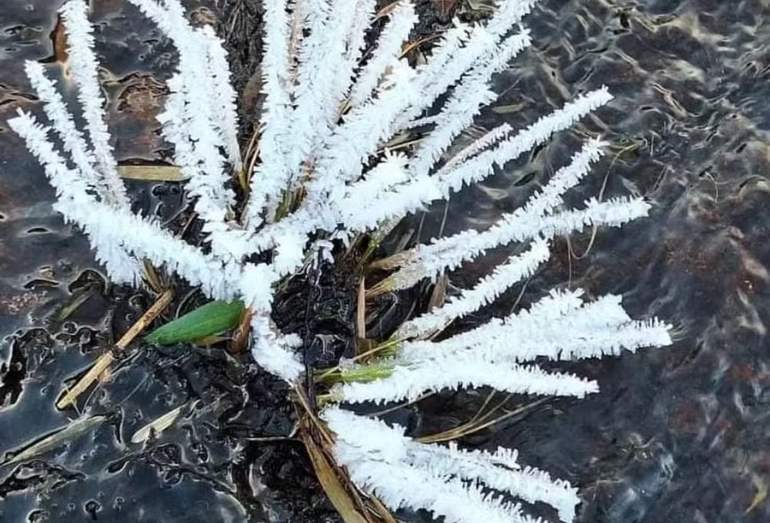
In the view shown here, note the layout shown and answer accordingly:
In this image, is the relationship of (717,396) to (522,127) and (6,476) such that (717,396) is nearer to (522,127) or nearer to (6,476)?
(522,127)

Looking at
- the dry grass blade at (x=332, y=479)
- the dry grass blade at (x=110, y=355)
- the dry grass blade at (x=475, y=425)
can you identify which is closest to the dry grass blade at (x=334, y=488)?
the dry grass blade at (x=332, y=479)

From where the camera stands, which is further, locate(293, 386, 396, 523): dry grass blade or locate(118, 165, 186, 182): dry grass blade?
locate(118, 165, 186, 182): dry grass blade

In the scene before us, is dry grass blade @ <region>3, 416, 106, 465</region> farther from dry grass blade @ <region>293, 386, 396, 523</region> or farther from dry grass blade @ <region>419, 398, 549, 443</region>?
dry grass blade @ <region>419, 398, 549, 443</region>

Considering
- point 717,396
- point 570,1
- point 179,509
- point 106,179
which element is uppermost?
point 570,1

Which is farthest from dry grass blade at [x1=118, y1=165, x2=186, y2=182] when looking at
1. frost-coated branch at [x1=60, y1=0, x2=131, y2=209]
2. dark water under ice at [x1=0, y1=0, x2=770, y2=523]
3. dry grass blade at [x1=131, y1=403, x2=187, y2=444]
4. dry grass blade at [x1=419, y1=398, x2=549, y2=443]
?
dry grass blade at [x1=419, y1=398, x2=549, y2=443]

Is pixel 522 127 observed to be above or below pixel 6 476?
above

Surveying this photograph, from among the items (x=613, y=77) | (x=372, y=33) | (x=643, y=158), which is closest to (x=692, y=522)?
(x=643, y=158)

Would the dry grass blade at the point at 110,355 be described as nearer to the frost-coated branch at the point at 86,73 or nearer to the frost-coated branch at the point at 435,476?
the frost-coated branch at the point at 86,73
